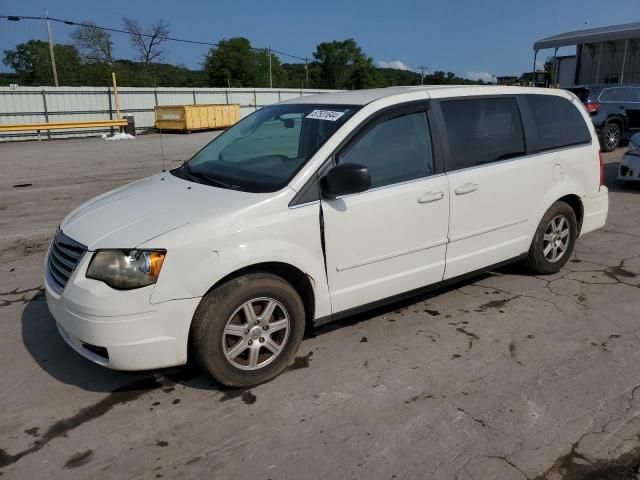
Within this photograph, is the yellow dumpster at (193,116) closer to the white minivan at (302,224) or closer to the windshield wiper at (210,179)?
the white minivan at (302,224)

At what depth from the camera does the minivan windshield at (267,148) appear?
3453 millimetres

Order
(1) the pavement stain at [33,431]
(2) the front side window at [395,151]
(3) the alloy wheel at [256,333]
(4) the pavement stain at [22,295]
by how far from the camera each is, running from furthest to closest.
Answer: (4) the pavement stain at [22,295] → (2) the front side window at [395,151] → (3) the alloy wheel at [256,333] → (1) the pavement stain at [33,431]

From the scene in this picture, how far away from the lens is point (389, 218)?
3584 millimetres

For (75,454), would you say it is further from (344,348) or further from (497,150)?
(497,150)

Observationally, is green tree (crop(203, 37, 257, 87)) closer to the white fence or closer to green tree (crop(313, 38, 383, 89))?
green tree (crop(313, 38, 383, 89))

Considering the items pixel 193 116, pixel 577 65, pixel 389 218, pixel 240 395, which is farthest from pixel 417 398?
pixel 193 116

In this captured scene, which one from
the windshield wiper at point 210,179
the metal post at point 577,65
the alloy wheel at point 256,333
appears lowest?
the alloy wheel at point 256,333

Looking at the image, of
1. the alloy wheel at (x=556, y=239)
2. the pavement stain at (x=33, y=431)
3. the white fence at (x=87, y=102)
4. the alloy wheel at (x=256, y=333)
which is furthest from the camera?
the white fence at (x=87, y=102)

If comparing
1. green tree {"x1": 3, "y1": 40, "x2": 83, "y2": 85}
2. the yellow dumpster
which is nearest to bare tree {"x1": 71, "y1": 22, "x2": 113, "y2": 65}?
green tree {"x1": 3, "y1": 40, "x2": 83, "y2": 85}

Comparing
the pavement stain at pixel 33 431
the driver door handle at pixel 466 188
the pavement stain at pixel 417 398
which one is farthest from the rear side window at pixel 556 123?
the pavement stain at pixel 33 431

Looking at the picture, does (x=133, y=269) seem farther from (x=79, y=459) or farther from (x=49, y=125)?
(x=49, y=125)

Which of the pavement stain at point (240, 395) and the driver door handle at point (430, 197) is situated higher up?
the driver door handle at point (430, 197)

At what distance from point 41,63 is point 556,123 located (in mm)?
84174

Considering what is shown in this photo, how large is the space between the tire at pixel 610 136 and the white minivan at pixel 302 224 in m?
10.2
